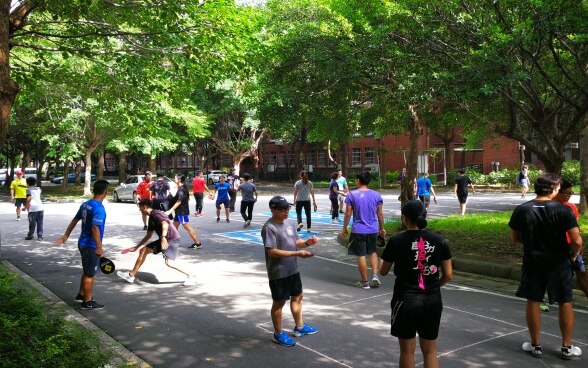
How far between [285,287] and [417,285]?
5.66ft

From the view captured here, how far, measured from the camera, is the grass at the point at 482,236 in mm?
9773

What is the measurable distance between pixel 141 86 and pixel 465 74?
6377 millimetres

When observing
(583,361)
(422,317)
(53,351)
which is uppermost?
(422,317)

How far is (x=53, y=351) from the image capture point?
389cm

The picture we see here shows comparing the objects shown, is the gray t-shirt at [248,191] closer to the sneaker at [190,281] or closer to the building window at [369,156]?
the sneaker at [190,281]

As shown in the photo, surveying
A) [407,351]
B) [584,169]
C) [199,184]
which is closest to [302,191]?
[199,184]

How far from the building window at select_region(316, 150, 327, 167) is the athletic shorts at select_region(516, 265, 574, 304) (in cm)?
4938

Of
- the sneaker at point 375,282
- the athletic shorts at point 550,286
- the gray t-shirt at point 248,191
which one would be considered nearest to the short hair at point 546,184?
the athletic shorts at point 550,286

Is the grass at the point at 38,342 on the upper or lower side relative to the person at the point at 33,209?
lower

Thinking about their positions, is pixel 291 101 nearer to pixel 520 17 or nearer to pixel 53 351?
pixel 520 17

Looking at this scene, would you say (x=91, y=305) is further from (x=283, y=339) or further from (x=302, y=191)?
(x=302, y=191)

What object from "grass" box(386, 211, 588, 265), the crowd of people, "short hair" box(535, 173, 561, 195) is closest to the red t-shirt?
"grass" box(386, 211, 588, 265)

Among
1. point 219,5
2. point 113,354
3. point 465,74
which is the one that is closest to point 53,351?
point 113,354

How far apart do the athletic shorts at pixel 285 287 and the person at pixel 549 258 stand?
217 centimetres
